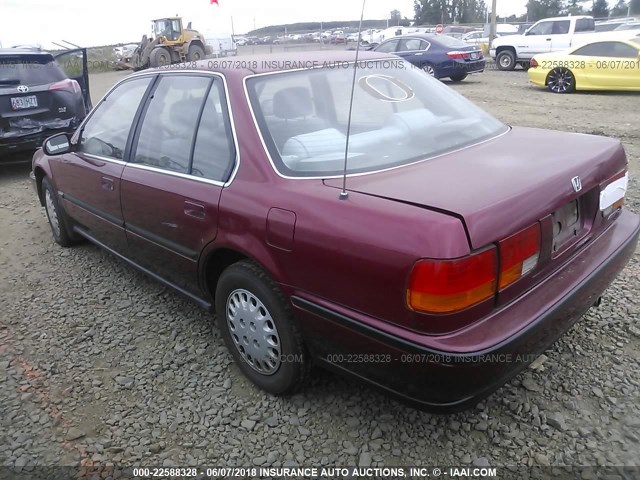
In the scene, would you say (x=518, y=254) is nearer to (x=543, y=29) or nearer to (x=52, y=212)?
(x=52, y=212)

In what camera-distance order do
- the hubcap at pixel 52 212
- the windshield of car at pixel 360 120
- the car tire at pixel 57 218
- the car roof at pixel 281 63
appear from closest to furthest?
1. the windshield of car at pixel 360 120
2. the car roof at pixel 281 63
3. the car tire at pixel 57 218
4. the hubcap at pixel 52 212

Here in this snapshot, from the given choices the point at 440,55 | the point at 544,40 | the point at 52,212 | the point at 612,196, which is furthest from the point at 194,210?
the point at 544,40

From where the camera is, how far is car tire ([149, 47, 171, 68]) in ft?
82.6

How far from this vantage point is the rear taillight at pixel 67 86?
23.5 ft

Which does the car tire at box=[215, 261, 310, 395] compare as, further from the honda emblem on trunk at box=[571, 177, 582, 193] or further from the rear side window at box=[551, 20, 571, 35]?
the rear side window at box=[551, 20, 571, 35]

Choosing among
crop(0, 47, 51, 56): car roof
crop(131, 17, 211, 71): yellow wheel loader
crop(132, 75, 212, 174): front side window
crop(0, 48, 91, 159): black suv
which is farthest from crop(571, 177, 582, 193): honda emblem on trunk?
crop(131, 17, 211, 71): yellow wheel loader

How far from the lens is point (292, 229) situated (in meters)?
Answer: 2.14

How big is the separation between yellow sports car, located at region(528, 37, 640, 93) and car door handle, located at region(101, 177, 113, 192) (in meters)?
11.5

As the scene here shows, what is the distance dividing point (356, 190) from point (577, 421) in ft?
4.76

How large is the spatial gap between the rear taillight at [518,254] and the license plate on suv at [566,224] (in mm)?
170

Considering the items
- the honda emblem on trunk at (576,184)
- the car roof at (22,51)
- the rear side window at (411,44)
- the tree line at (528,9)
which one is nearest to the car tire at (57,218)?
the car roof at (22,51)

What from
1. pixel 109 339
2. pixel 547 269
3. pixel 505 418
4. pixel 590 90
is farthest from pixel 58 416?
pixel 590 90

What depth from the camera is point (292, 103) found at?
2.61 metres

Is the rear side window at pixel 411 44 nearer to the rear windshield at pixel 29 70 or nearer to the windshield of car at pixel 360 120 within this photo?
the rear windshield at pixel 29 70
